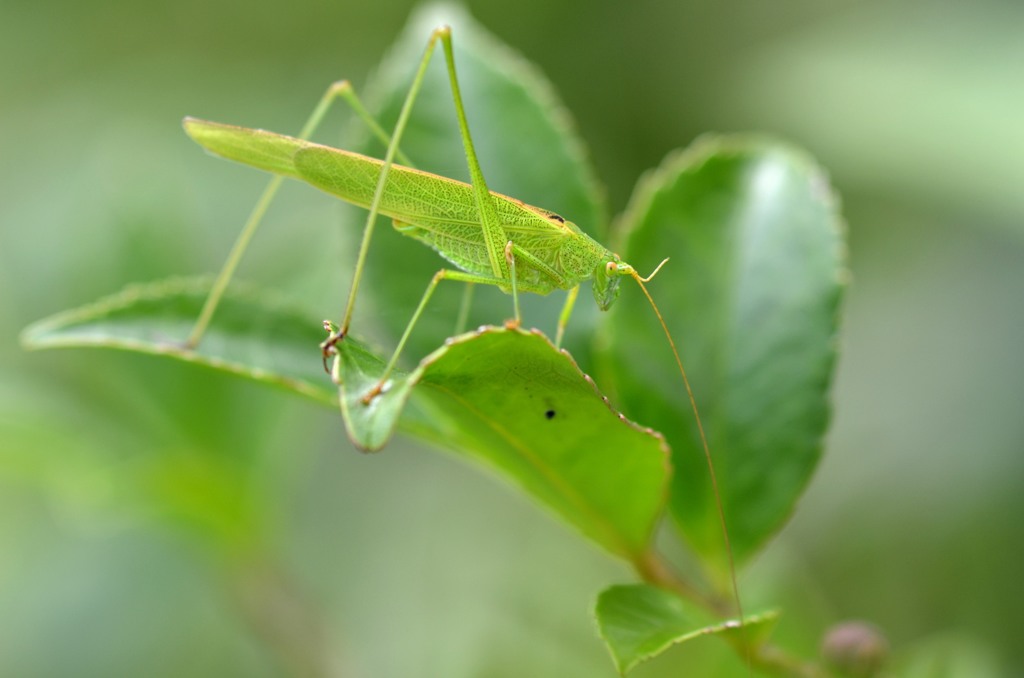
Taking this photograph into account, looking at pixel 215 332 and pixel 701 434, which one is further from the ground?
pixel 701 434

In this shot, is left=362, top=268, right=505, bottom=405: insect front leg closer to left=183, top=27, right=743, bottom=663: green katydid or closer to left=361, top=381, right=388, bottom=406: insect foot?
left=183, top=27, right=743, bottom=663: green katydid

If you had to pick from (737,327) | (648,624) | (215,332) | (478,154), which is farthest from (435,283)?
(648,624)

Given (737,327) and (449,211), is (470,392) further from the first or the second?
(449,211)

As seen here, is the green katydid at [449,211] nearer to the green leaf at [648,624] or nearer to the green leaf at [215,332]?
the green leaf at [215,332]

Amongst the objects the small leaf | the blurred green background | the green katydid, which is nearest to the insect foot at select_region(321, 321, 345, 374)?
the small leaf

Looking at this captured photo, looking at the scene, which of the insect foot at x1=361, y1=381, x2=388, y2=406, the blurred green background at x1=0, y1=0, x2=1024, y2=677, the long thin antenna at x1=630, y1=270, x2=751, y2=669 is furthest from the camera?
the blurred green background at x1=0, y1=0, x2=1024, y2=677

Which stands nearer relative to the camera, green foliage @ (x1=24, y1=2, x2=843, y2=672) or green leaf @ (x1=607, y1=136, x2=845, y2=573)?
green foliage @ (x1=24, y1=2, x2=843, y2=672)

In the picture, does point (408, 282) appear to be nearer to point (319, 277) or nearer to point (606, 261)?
point (606, 261)
